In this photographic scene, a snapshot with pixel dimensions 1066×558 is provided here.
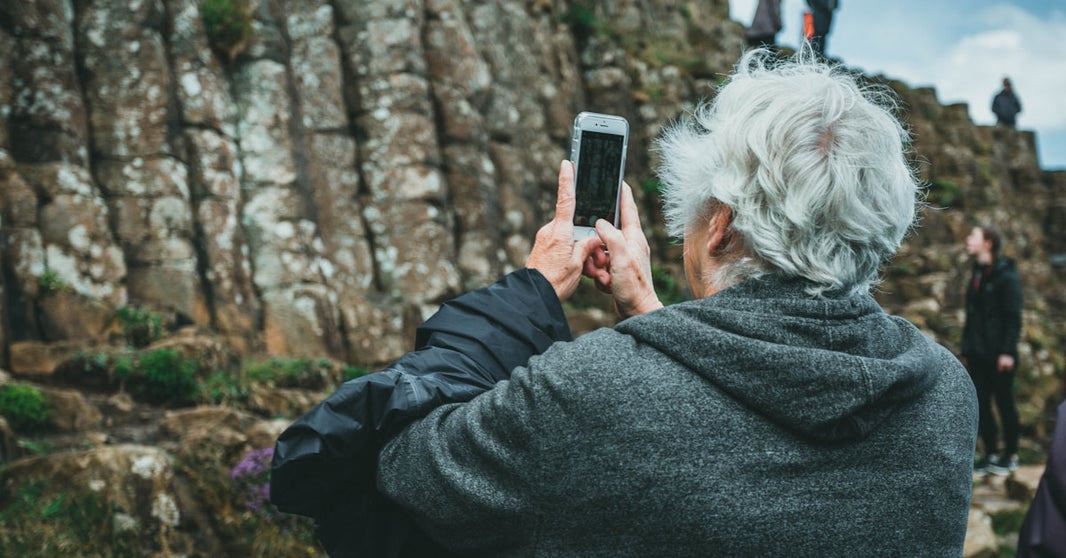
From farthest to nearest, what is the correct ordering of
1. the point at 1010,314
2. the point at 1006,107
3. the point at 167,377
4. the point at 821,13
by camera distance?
1. the point at 1006,107
2. the point at 821,13
3. the point at 1010,314
4. the point at 167,377

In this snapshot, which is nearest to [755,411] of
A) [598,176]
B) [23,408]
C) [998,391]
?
[598,176]

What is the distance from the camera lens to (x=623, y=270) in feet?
6.72

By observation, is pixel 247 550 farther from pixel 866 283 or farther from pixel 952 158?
pixel 952 158

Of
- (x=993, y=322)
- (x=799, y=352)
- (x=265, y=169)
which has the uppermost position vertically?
(x=265, y=169)

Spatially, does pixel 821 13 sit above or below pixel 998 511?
above

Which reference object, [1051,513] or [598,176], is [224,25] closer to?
[598,176]

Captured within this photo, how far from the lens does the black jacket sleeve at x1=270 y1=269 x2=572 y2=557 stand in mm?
1633

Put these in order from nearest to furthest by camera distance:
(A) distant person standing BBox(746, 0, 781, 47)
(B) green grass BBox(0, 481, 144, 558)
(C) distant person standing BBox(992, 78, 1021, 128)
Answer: (B) green grass BBox(0, 481, 144, 558), (A) distant person standing BBox(746, 0, 781, 47), (C) distant person standing BBox(992, 78, 1021, 128)

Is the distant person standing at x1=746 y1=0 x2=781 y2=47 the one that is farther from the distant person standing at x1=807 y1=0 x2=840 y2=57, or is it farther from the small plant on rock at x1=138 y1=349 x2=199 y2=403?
the small plant on rock at x1=138 y1=349 x2=199 y2=403

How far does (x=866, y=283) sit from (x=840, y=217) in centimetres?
17

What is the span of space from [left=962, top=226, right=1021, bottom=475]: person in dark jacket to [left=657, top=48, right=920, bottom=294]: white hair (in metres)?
7.17

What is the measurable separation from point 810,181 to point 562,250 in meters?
0.64

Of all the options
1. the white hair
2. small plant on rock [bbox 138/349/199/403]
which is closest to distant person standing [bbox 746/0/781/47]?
small plant on rock [bbox 138/349/199/403]

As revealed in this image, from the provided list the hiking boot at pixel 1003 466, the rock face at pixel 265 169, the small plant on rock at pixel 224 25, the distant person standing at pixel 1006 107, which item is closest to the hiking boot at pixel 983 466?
the hiking boot at pixel 1003 466
